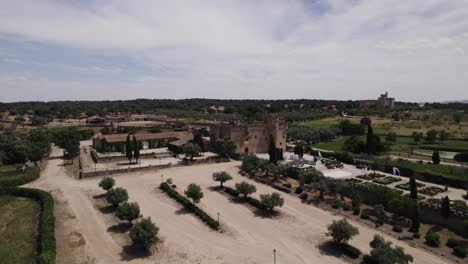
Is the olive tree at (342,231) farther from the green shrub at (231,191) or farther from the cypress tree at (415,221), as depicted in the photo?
the green shrub at (231,191)

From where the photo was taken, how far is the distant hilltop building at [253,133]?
6184 centimetres

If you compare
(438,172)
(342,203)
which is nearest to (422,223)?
(342,203)

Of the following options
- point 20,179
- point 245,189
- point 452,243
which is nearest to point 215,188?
point 245,189

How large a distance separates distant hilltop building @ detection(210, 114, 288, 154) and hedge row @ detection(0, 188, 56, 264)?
33.9 metres

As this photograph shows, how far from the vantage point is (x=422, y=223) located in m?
30.8

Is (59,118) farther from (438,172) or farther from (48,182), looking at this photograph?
(438,172)

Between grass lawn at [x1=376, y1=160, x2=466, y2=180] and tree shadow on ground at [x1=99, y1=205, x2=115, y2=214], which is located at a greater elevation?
grass lawn at [x1=376, y1=160, x2=466, y2=180]

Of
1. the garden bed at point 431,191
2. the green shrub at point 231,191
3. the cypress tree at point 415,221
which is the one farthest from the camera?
the green shrub at point 231,191

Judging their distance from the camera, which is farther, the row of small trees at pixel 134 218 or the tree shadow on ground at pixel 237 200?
the tree shadow on ground at pixel 237 200

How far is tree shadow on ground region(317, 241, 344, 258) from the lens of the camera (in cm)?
2467

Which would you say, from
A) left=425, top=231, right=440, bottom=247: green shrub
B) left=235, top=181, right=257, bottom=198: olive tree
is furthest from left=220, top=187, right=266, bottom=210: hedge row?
left=425, top=231, right=440, bottom=247: green shrub

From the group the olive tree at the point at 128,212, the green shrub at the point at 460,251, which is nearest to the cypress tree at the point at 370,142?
the green shrub at the point at 460,251

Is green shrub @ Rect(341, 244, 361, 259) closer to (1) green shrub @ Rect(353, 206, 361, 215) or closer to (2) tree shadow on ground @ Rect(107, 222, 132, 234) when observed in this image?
(1) green shrub @ Rect(353, 206, 361, 215)

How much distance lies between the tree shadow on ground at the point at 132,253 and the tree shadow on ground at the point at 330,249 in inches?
563
